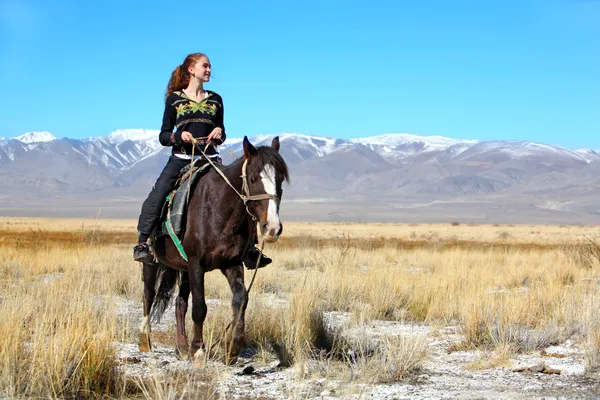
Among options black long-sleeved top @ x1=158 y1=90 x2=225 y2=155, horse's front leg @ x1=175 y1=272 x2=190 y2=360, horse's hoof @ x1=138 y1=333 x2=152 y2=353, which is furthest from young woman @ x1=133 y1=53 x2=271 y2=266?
horse's hoof @ x1=138 y1=333 x2=152 y2=353

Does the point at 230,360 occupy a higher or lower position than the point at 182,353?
higher

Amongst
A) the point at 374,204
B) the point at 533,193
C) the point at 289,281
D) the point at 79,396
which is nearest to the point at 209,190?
the point at 79,396

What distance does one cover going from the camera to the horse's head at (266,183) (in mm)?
5926

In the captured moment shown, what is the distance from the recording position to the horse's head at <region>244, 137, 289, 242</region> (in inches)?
233

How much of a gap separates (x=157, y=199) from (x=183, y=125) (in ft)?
2.78

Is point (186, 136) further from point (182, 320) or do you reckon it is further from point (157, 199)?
point (182, 320)

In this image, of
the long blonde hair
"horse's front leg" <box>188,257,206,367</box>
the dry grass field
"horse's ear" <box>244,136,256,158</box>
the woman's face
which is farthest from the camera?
the long blonde hair

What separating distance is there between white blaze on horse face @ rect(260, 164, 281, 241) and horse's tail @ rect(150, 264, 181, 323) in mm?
2276

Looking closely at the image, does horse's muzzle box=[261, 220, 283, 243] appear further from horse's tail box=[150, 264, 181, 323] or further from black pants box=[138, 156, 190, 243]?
horse's tail box=[150, 264, 181, 323]

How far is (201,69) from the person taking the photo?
7.38 meters

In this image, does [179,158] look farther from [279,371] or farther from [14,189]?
[14,189]

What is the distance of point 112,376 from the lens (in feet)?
18.2

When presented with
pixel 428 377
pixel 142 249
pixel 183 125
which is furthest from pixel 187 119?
pixel 428 377

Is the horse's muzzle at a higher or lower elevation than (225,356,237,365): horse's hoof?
higher
